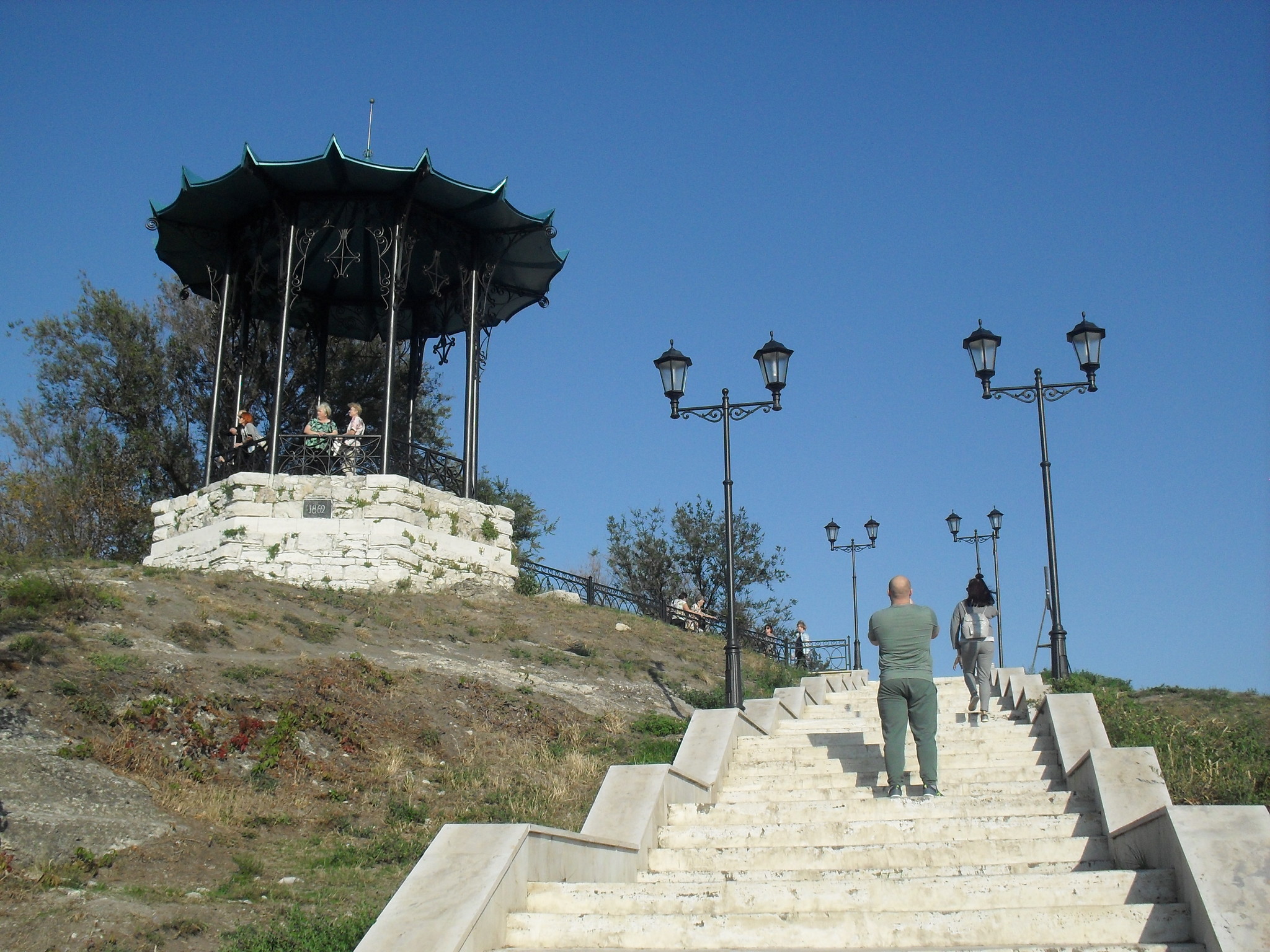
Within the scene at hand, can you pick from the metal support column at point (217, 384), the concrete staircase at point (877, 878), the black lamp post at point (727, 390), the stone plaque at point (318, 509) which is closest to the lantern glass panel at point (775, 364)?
the black lamp post at point (727, 390)

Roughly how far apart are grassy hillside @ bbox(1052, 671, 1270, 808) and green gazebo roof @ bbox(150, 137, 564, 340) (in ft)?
43.8

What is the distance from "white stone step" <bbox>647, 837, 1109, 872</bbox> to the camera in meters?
6.97

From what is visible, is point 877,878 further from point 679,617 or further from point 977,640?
point 679,617

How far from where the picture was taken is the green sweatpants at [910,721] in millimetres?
8398

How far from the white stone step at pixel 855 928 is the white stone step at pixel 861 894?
0.21 meters

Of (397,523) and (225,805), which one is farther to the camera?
(397,523)

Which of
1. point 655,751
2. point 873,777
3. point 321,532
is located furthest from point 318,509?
point 873,777

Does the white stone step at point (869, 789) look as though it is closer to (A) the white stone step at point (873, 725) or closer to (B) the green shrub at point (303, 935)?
(A) the white stone step at point (873, 725)

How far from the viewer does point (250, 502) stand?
19172 millimetres

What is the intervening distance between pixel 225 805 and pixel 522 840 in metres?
4.09

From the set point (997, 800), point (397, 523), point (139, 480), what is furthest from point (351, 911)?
point (139, 480)

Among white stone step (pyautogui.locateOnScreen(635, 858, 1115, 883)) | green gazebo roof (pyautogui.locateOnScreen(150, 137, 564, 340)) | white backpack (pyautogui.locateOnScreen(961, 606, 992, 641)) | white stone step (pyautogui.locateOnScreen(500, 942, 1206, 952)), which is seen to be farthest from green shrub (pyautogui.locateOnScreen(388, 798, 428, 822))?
green gazebo roof (pyautogui.locateOnScreen(150, 137, 564, 340))

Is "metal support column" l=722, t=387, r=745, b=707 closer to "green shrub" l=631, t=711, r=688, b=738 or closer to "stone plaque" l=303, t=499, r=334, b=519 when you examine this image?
"green shrub" l=631, t=711, r=688, b=738

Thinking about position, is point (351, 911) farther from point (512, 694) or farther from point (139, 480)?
point (139, 480)
